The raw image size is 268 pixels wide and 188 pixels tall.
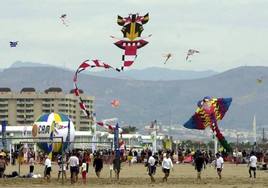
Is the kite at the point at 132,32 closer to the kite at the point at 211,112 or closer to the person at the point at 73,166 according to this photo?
the person at the point at 73,166

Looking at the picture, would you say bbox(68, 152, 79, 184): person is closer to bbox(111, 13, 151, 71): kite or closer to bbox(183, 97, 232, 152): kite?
bbox(111, 13, 151, 71): kite

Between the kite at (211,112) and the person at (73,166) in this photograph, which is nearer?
the person at (73,166)

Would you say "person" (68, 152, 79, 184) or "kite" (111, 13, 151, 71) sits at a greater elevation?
"kite" (111, 13, 151, 71)

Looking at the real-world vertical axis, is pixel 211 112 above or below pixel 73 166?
above

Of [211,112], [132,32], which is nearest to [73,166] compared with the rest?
[132,32]

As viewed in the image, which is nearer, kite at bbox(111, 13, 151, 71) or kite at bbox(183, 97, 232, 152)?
kite at bbox(111, 13, 151, 71)

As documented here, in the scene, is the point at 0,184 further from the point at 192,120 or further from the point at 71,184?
the point at 192,120

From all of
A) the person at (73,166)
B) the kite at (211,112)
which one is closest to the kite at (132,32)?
the person at (73,166)

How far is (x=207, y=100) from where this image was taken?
69.7m

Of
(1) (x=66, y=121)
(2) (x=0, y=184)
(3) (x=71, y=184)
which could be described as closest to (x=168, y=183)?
(3) (x=71, y=184)

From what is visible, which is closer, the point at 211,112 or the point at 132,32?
the point at 132,32

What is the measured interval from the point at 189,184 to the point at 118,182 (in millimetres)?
3356

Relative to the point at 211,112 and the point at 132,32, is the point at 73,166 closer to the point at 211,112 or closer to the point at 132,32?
the point at 132,32

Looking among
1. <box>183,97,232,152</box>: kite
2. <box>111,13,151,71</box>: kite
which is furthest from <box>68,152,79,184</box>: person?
<box>183,97,232,152</box>: kite
